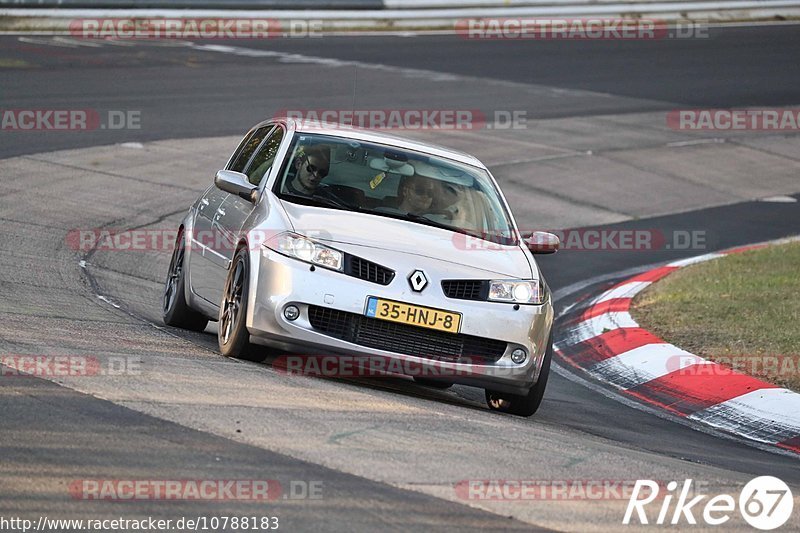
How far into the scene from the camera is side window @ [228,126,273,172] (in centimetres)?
941

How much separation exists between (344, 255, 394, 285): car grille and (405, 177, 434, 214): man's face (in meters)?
0.98

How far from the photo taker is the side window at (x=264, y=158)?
8.75m

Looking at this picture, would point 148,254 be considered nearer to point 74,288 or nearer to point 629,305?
point 74,288

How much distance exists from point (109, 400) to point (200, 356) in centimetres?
147

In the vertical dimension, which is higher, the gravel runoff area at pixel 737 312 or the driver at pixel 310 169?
the driver at pixel 310 169

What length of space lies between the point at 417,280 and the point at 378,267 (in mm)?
221

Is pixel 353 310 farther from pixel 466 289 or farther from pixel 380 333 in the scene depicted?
pixel 466 289

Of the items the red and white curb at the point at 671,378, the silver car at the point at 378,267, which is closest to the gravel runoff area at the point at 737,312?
the red and white curb at the point at 671,378

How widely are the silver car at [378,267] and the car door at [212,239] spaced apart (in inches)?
0.9

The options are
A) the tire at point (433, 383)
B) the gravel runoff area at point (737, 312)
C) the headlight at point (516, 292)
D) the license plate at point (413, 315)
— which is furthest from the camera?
the gravel runoff area at point (737, 312)

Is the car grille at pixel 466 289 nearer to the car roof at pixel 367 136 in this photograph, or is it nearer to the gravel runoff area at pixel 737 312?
the car roof at pixel 367 136

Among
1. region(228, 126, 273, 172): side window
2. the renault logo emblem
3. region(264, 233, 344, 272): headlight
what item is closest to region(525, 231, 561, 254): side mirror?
the renault logo emblem

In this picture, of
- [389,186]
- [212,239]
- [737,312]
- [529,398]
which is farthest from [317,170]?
[737,312]

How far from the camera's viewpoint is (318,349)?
7.48 metres
